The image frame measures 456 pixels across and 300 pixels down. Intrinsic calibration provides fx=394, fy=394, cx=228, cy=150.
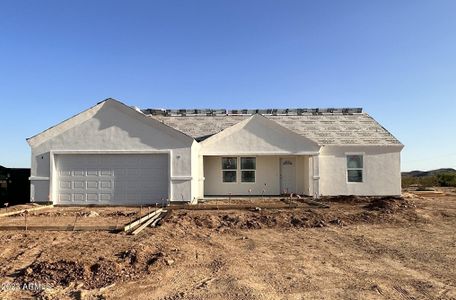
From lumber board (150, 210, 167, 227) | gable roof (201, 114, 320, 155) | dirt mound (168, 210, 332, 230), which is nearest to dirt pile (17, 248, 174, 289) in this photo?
lumber board (150, 210, 167, 227)

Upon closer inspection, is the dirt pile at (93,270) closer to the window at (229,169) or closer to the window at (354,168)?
the window at (229,169)

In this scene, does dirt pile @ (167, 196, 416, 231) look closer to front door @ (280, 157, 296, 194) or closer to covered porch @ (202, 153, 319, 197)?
covered porch @ (202, 153, 319, 197)

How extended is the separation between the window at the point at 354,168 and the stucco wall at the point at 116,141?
9194 millimetres

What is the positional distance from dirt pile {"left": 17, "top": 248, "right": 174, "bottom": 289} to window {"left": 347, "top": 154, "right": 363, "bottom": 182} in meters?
16.2

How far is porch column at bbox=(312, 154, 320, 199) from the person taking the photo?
20.4 meters

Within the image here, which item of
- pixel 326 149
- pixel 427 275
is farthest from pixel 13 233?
pixel 326 149

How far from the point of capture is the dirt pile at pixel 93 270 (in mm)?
6340

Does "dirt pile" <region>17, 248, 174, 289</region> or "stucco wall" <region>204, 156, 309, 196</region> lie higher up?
"stucco wall" <region>204, 156, 309, 196</region>

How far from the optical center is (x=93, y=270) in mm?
6734

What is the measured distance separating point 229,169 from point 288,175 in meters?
3.36

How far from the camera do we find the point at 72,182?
18203mm

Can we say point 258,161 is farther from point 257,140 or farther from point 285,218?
point 285,218

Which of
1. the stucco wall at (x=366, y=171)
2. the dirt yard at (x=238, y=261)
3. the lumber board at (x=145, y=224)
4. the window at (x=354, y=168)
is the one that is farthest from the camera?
the window at (x=354, y=168)

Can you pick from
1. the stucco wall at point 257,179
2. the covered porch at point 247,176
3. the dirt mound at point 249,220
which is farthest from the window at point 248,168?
the dirt mound at point 249,220
